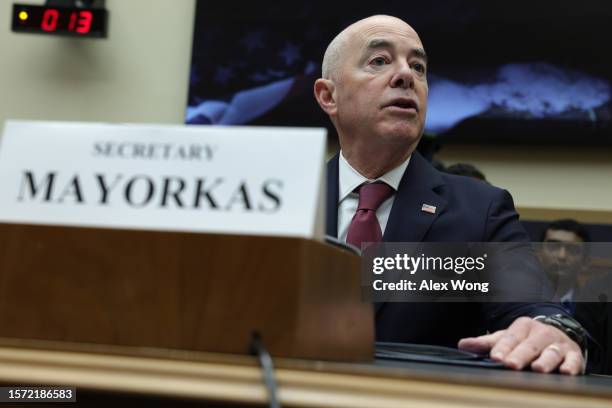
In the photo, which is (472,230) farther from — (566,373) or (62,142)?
(62,142)

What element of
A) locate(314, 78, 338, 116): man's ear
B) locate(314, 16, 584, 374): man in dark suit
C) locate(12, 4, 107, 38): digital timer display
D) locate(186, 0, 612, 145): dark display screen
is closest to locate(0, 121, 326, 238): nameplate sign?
locate(314, 16, 584, 374): man in dark suit

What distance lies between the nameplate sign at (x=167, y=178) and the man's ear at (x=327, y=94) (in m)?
1.27

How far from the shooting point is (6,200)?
2.68 feet

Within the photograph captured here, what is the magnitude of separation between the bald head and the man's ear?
0.06 ft

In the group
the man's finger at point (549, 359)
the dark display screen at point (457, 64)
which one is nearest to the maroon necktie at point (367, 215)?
the man's finger at point (549, 359)

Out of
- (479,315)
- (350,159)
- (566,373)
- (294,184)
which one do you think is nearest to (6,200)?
(294,184)

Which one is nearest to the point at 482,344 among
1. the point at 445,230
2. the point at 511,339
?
the point at 511,339

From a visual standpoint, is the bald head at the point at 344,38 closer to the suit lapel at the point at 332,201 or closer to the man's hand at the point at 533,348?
the suit lapel at the point at 332,201

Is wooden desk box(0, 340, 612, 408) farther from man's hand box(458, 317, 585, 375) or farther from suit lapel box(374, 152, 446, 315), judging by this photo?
suit lapel box(374, 152, 446, 315)

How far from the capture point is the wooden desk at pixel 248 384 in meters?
0.66

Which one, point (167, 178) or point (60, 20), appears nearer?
point (167, 178)

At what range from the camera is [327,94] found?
2.11m

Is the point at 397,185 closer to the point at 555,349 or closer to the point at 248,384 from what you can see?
the point at 555,349

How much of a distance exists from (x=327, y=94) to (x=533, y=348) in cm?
112
